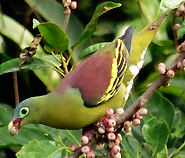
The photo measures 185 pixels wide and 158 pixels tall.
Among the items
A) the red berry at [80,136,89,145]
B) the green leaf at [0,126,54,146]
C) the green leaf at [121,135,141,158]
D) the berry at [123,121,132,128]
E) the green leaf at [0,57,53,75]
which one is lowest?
the green leaf at [121,135,141,158]

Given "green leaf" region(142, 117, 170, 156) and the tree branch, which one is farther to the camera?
"green leaf" region(142, 117, 170, 156)

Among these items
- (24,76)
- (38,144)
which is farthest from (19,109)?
(24,76)

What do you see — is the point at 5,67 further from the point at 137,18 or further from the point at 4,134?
the point at 137,18

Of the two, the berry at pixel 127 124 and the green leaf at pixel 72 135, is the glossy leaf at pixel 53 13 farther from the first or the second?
the berry at pixel 127 124

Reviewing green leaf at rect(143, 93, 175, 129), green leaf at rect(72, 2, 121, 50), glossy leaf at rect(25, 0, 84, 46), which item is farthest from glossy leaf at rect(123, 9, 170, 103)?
glossy leaf at rect(25, 0, 84, 46)

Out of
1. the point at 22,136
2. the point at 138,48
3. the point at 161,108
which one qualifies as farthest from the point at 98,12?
the point at 22,136

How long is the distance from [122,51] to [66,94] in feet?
1.02

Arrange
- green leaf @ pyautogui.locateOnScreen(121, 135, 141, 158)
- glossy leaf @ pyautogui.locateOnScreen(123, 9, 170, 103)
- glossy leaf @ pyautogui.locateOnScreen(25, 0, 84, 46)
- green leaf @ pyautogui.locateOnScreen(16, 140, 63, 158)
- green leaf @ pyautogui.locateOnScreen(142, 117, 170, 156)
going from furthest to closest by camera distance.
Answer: glossy leaf @ pyautogui.locateOnScreen(25, 0, 84, 46), glossy leaf @ pyautogui.locateOnScreen(123, 9, 170, 103), green leaf @ pyautogui.locateOnScreen(121, 135, 141, 158), green leaf @ pyautogui.locateOnScreen(142, 117, 170, 156), green leaf @ pyautogui.locateOnScreen(16, 140, 63, 158)

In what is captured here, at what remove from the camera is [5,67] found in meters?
1.02

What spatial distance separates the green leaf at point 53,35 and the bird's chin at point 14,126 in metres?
0.31

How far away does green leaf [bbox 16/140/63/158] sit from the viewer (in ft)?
2.55

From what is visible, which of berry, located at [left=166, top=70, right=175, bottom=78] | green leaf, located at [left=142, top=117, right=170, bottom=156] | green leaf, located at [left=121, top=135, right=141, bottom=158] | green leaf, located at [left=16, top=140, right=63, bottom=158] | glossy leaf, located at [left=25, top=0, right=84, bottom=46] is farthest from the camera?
glossy leaf, located at [left=25, top=0, right=84, bottom=46]

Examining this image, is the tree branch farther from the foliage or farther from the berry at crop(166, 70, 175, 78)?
the foliage

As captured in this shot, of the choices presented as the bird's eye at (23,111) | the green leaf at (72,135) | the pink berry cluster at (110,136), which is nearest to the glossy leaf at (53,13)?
the green leaf at (72,135)
